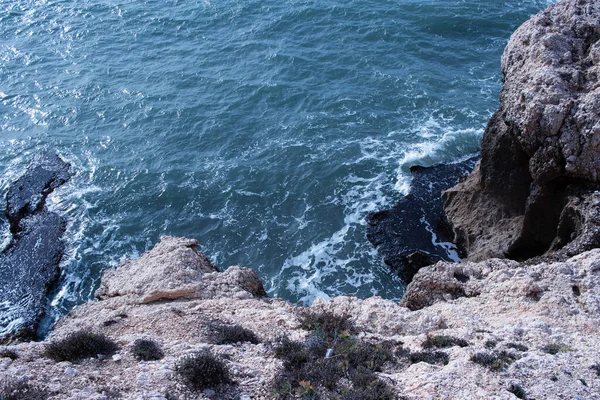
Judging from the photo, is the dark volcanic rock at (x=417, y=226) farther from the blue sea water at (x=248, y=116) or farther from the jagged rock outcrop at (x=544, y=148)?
the jagged rock outcrop at (x=544, y=148)

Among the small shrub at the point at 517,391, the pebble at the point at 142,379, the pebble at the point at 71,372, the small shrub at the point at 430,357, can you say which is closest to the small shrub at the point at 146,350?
the pebble at the point at 142,379

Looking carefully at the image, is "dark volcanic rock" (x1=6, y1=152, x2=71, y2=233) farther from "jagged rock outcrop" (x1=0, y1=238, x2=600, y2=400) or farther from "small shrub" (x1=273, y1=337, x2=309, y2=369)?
"small shrub" (x1=273, y1=337, x2=309, y2=369)

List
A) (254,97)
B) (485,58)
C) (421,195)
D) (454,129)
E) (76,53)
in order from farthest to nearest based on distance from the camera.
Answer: (76,53)
(485,58)
(254,97)
(454,129)
(421,195)

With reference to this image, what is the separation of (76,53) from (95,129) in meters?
9.35

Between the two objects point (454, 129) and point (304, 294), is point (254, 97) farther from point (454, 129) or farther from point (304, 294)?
point (304, 294)

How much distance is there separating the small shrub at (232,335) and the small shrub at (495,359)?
488 centimetres

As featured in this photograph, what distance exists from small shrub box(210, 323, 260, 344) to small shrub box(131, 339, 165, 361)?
133 centimetres

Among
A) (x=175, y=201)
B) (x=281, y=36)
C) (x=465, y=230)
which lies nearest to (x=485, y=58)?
(x=281, y=36)

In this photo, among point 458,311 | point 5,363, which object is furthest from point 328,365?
point 5,363

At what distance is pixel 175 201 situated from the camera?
90.2 feet

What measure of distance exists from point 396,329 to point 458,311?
1.66 metres

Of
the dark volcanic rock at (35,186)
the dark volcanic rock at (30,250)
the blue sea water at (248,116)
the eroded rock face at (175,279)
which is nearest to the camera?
the eroded rock face at (175,279)

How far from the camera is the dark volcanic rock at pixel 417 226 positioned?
23.0 m

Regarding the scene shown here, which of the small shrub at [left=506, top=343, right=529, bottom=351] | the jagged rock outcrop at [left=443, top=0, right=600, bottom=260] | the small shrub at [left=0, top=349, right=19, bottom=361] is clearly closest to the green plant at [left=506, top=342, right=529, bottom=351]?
the small shrub at [left=506, top=343, right=529, bottom=351]
